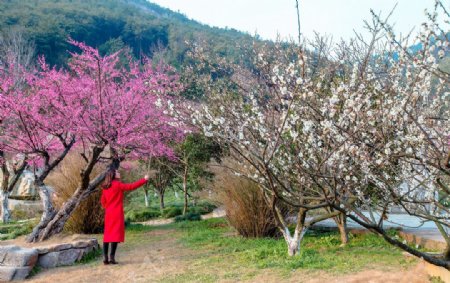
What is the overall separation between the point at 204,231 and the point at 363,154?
5.67m

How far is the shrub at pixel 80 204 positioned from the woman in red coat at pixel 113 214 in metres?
2.49

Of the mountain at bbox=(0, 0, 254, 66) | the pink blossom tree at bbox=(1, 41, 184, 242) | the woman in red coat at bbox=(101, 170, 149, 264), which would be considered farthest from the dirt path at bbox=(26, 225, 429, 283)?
the mountain at bbox=(0, 0, 254, 66)

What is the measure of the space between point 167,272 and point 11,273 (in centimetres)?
222

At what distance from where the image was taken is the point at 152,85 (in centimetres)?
900

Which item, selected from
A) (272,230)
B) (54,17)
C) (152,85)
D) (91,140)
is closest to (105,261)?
(91,140)

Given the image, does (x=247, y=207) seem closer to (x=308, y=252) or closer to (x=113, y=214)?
(x=308, y=252)

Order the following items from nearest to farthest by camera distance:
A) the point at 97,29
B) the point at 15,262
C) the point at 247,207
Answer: the point at 15,262
the point at 247,207
the point at 97,29

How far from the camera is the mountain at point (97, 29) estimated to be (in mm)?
36588

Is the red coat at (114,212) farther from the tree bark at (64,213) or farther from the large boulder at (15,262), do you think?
the tree bark at (64,213)

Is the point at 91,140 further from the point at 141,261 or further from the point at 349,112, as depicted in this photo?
the point at 349,112

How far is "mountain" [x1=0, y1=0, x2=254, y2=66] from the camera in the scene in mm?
36588

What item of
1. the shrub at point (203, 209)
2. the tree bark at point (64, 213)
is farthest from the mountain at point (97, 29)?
the tree bark at point (64, 213)

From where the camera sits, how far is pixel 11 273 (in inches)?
240

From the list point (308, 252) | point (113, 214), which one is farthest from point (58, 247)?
point (308, 252)
